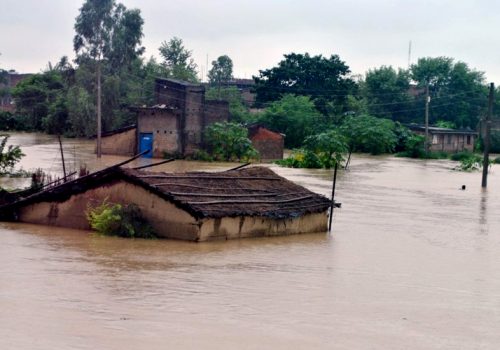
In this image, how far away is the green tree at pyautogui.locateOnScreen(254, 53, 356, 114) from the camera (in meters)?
65.9

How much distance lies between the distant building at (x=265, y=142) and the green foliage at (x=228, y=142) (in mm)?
2573

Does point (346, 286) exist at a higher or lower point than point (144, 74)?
lower

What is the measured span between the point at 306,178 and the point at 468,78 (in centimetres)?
4975

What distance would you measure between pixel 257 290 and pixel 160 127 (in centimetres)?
3021

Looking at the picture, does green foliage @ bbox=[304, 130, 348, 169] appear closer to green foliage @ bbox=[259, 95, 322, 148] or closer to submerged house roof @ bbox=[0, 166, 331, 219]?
green foliage @ bbox=[259, 95, 322, 148]

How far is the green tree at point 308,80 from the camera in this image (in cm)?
6588

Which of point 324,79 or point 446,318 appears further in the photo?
point 324,79

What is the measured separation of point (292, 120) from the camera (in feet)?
187

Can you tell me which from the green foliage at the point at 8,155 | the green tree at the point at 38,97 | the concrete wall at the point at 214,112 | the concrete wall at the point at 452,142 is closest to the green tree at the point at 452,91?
the concrete wall at the point at 452,142

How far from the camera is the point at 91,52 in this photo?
206ft

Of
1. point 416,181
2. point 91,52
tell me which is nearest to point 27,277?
point 416,181

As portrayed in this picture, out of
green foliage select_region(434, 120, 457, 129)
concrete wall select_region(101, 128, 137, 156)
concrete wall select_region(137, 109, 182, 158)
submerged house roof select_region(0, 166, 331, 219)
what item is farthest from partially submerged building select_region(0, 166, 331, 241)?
green foliage select_region(434, 120, 457, 129)

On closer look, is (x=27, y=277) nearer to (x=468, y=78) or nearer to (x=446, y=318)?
(x=446, y=318)

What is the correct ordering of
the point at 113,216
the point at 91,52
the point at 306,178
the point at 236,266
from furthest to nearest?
1. the point at 91,52
2. the point at 306,178
3. the point at 113,216
4. the point at 236,266
